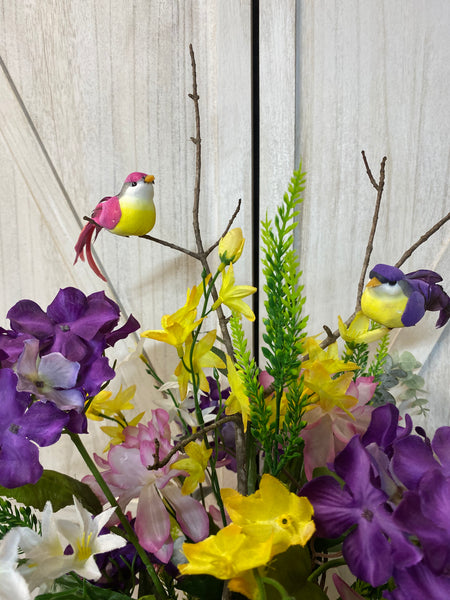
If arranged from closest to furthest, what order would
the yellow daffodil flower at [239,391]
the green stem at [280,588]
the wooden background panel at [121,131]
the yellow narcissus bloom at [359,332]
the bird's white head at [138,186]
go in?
1. the green stem at [280,588]
2. the yellow daffodil flower at [239,391]
3. the yellow narcissus bloom at [359,332]
4. the bird's white head at [138,186]
5. the wooden background panel at [121,131]

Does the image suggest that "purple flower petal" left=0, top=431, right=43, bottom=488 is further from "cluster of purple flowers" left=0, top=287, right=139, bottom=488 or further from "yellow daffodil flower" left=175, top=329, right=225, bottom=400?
"yellow daffodil flower" left=175, top=329, right=225, bottom=400

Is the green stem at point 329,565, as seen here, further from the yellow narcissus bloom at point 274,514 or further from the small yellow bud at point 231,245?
the small yellow bud at point 231,245

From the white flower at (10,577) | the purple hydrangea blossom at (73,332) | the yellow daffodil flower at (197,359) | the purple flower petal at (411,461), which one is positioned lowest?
the white flower at (10,577)

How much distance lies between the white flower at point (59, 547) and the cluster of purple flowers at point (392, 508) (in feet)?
0.54

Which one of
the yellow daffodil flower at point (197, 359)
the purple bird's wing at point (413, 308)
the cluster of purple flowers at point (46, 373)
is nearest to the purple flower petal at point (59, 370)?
the cluster of purple flowers at point (46, 373)

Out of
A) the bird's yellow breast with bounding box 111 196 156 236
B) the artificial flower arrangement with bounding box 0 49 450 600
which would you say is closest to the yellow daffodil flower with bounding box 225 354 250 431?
the artificial flower arrangement with bounding box 0 49 450 600

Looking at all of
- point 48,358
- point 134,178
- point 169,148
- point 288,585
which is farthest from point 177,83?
point 288,585

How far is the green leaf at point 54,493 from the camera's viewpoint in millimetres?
526

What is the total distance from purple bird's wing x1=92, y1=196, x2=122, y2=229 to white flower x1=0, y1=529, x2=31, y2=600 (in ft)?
1.43

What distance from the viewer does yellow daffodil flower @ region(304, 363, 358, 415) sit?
500mm

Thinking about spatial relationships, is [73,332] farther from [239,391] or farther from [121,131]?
[121,131]

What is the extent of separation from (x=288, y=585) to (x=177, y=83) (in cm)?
69

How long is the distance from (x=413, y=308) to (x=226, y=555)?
0.29 meters

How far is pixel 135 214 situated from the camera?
0.72m
